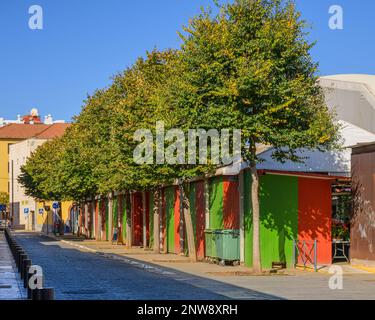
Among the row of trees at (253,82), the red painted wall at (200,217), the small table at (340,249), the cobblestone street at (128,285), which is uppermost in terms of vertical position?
the row of trees at (253,82)

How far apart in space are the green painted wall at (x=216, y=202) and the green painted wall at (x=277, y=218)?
144 inches

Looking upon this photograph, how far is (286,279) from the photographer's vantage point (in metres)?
24.2

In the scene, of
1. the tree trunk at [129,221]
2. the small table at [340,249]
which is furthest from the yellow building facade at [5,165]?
the small table at [340,249]

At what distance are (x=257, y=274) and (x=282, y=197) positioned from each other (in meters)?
4.41

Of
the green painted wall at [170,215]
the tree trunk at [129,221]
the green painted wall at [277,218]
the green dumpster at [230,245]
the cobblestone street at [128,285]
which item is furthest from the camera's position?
the tree trunk at [129,221]

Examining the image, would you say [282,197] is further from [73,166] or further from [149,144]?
[73,166]

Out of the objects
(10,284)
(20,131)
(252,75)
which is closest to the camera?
(10,284)

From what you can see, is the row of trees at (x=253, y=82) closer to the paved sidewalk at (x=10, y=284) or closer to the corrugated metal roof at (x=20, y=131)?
the paved sidewalk at (x=10, y=284)

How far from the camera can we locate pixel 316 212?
3014 centimetres

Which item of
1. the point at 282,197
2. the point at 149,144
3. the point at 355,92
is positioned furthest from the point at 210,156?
the point at 355,92

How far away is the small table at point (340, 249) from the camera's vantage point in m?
31.5

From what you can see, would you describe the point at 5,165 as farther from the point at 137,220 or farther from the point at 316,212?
the point at 316,212

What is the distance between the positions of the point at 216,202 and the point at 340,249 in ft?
17.6

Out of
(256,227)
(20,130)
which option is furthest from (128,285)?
(20,130)
